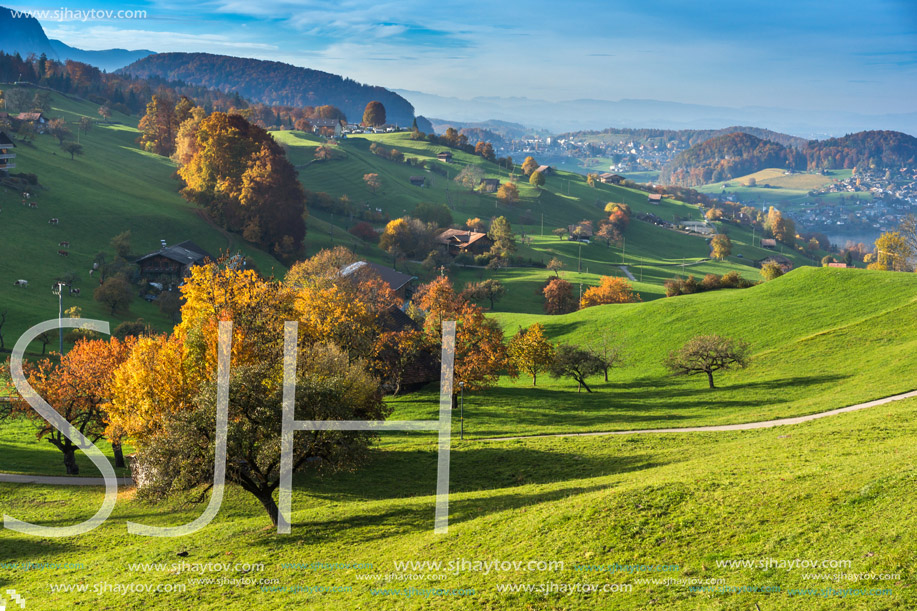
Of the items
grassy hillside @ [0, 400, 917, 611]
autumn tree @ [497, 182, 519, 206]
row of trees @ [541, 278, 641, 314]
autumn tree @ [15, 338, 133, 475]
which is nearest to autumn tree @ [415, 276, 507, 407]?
grassy hillside @ [0, 400, 917, 611]

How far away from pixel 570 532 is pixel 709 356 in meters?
36.4

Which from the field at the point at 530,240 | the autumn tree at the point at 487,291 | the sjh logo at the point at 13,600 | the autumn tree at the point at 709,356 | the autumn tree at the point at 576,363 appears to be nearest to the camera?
the sjh logo at the point at 13,600

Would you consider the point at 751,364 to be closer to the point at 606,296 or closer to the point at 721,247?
the point at 606,296

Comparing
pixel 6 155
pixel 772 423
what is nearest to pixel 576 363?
pixel 772 423

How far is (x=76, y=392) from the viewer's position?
38938mm

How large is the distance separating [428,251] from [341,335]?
79745mm

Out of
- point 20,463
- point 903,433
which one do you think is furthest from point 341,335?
point 903,433

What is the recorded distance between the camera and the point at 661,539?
1847 centimetres

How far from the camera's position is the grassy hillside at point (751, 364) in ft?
140

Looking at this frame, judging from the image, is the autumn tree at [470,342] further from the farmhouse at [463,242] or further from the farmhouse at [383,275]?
the farmhouse at [463,242]

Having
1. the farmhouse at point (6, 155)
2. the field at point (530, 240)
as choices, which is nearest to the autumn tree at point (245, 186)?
the field at point (530, 240)

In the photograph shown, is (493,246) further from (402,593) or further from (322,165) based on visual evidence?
(402,593)

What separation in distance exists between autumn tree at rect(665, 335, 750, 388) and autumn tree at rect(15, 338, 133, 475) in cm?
4302

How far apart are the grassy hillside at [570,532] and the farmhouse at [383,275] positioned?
55.6m
